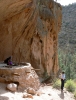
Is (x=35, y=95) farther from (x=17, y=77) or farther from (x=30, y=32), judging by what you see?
(x=30, y=32)

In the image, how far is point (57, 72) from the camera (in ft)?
58.7

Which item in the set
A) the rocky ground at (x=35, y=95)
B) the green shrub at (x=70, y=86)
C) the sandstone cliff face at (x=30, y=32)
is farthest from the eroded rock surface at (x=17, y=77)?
the sandstone cliff face at (x=30, y=32)

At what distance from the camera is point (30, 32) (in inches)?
555

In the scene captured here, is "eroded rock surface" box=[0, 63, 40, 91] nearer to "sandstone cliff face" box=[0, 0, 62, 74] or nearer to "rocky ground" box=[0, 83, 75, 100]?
"rocky ground" box=[0, 83, 75, 100]

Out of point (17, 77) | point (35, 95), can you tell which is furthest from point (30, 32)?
point (35, 95)

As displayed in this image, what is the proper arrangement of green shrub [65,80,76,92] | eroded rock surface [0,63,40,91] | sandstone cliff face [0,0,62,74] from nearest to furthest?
1. eroded rock surface [0,63,40,91]
2. green shrub [65,80,76,92]
3. sandstone cliff face [0,0,62,74]

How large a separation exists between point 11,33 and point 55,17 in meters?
5.34

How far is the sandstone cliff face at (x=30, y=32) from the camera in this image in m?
11.9

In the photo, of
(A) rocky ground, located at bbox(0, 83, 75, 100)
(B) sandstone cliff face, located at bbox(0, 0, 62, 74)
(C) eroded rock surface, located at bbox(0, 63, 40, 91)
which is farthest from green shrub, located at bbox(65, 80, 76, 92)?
(B) sandstone cliff face, located at bbox(0, 0, 62, 74)

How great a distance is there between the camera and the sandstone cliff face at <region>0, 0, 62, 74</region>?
11852 mm

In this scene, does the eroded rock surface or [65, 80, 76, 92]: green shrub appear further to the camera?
[65, 80, 76, 92]: green shrub

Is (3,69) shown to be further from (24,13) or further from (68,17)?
(68,17)

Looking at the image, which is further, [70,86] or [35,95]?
[70,86]

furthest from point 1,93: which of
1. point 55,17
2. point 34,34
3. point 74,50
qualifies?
point 74,50
